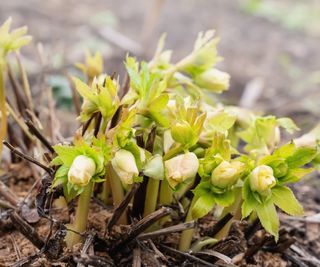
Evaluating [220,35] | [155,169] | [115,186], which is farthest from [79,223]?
[220,35]

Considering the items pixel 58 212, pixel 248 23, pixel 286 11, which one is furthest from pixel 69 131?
pixel 286 11

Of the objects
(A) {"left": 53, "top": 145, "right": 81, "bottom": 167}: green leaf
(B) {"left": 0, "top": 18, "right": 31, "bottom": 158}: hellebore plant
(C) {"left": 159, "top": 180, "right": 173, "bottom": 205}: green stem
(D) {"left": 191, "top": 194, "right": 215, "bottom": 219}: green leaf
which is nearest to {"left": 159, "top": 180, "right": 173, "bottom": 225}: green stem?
(C) {"left": 159, "top": 180, "right": 173, "bottom": 205}: green stem

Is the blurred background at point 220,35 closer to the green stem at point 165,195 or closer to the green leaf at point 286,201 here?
the green stem at point 165,195

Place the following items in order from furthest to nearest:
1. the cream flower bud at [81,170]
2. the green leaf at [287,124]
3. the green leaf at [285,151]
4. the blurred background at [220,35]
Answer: the blurred background at [220,35]
the green leaf at [287,124]
the green leaf at [285,151]
the cream flower bud at [81,170]

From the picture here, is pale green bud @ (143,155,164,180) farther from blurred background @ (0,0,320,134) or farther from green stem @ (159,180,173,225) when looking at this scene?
blurred background @ (0,0,320,134)

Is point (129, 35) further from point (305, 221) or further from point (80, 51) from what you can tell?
point (305, 221)

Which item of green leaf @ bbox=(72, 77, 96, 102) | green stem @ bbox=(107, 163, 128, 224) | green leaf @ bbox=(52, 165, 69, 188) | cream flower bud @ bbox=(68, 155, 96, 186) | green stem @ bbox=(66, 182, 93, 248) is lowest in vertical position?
green stem @ bbox=(66, 182, 93, 248)

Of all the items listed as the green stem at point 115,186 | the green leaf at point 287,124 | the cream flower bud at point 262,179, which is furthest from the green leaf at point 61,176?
the green leaf at point 287,124
